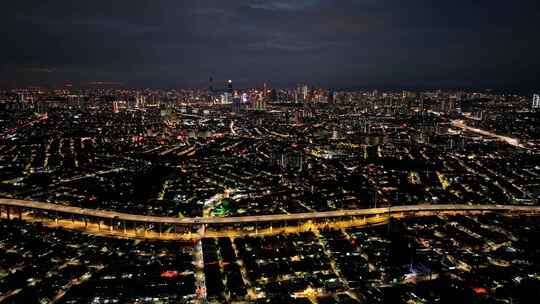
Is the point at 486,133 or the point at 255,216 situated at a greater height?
the point at 486,133

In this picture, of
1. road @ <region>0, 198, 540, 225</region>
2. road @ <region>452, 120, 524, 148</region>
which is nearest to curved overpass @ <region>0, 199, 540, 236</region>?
road @ <region>0, 198, 540, 225</region>

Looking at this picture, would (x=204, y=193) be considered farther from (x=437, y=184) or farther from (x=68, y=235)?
(x=437, y=184)

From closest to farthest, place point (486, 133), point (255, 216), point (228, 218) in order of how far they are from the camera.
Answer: point (228, 218) < point (255, 216) < point (486, 133)

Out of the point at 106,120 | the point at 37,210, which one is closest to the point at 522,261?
the point at 37,210

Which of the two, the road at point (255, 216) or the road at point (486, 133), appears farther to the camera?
the road at point (486, 133)

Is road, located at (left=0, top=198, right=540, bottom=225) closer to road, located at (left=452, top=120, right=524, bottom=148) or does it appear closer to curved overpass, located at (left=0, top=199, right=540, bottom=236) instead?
curved overpass, located at (left=0, top=199, right=540, bottom=236)

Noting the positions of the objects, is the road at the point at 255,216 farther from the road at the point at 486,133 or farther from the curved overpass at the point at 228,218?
the road at the point at 486,133

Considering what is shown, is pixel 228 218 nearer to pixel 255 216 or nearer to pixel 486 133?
pixel 255 216

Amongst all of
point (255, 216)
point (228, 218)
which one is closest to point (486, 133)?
point (255, 216)

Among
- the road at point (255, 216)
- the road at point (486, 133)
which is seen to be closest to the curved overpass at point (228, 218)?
the road at point (255, 216)
